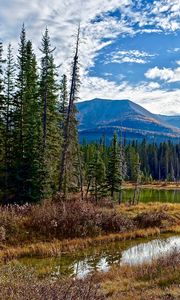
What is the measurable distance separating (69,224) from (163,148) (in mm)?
105761

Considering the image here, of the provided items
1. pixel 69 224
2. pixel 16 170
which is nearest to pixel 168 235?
pixel 69 224

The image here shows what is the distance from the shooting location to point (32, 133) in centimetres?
2973

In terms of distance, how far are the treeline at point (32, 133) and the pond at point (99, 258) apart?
9934 millimetres

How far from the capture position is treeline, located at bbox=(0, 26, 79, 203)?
2864 cm

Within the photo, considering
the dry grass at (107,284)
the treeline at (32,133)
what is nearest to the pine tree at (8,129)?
the treeline at (32,133)

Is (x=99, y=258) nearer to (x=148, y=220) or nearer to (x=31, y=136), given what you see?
(x=148, y=220)

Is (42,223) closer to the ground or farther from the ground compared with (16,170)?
closer to the ground

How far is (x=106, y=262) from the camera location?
51.4 feet

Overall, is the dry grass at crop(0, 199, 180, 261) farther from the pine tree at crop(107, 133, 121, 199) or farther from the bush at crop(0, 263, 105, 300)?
the pine tree at crop(107, 133, 121, 199)

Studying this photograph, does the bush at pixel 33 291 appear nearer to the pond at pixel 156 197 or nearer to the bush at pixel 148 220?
the bush at pixel 148 220

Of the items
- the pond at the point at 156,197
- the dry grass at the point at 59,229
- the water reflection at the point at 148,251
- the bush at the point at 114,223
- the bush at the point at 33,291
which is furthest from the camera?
the pond at the point at 156,197

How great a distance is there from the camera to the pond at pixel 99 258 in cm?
1393

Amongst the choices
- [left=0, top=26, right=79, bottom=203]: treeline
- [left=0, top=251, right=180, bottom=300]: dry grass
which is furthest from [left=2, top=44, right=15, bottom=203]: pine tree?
[left=0, top=251, right=180, bottom=300]: dry grass

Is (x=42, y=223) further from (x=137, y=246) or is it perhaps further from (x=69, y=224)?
(x=137, y=246)
